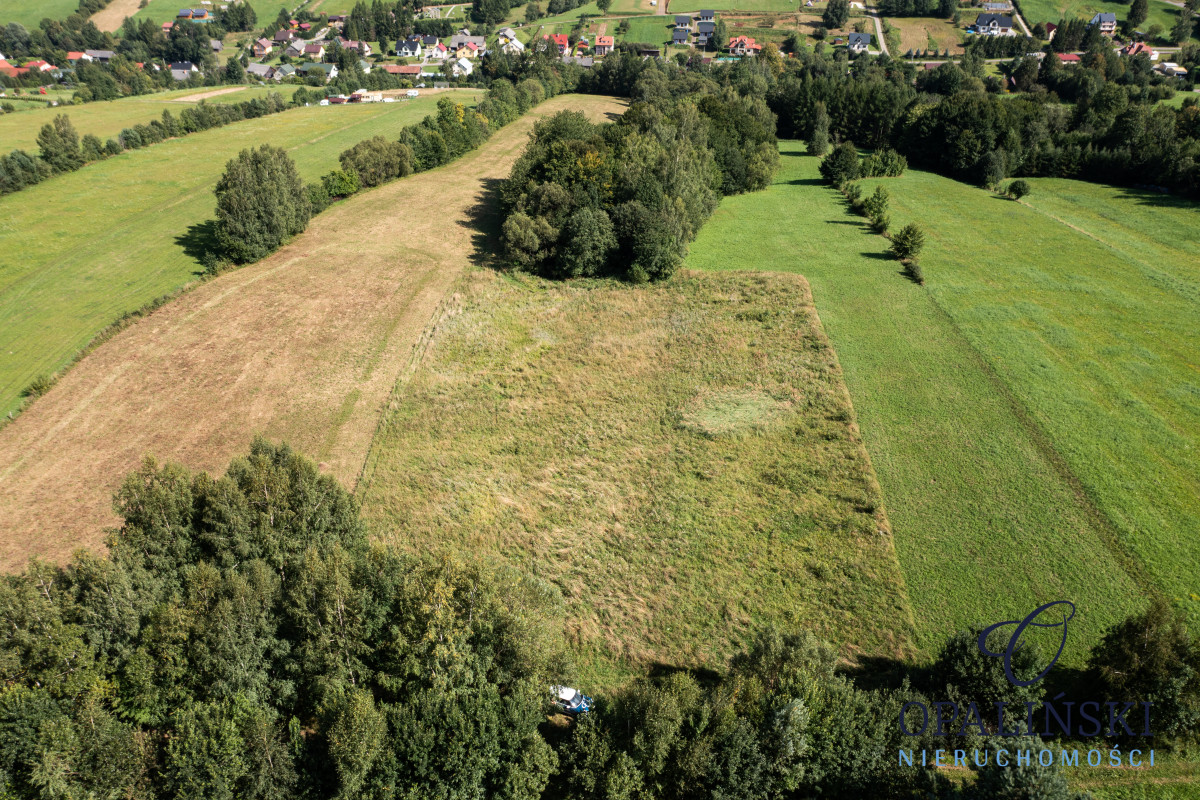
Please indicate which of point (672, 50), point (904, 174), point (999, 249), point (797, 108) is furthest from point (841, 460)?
point (672, 50)

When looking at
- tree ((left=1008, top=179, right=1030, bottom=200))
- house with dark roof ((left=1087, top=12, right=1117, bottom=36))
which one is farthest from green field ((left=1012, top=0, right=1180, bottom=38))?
tree ((left=1008, top=179, right=1030, bottom=200))

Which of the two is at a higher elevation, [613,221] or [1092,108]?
[1092,108]

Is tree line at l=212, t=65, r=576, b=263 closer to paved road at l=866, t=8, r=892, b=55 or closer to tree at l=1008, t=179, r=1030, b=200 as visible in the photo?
tree at l=1008, t=179, r=1030, b=200

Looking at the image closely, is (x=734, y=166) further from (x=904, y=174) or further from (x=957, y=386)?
(x=957, y=386)

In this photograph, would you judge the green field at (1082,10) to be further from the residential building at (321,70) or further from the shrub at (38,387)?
the shrub at (38,387)

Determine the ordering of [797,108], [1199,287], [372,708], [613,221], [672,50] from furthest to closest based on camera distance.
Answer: [672,50] < [797,108] < [613,221] < [1199,287] < [372,708]

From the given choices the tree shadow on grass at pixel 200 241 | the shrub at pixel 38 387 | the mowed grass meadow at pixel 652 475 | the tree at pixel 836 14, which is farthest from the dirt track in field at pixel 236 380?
the tree at pixel 836 14

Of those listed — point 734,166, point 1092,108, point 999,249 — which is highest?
point 1092,108
